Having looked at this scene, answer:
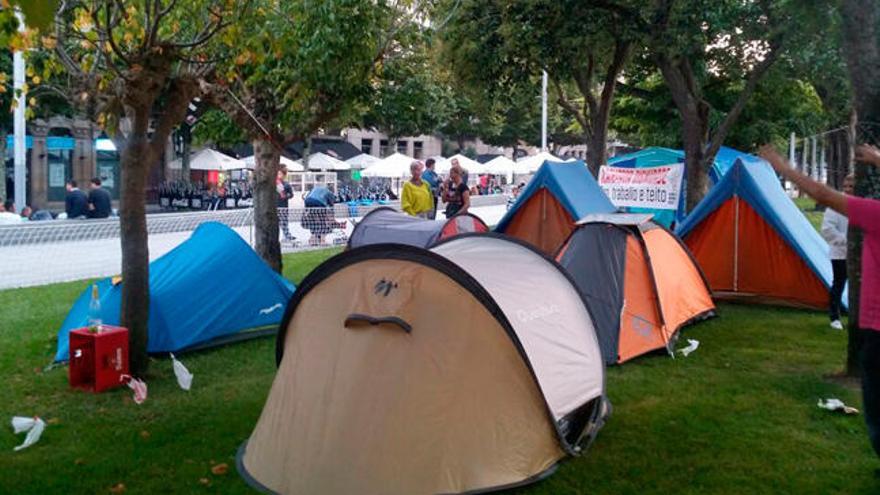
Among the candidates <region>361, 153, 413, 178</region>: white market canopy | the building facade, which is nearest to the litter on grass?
<region>361, 153, 413, 178</region>: white market canopy

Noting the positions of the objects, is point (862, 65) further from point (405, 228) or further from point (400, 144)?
point (400, 144)

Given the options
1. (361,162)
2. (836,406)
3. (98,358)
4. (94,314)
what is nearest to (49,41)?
(94,314)

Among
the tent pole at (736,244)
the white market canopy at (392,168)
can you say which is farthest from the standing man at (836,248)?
the white market canopy at (392,168)

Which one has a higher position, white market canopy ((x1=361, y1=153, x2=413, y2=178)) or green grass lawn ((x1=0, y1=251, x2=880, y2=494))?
white market canopy ((x1=361, y1=153, x2=413, y2=178))

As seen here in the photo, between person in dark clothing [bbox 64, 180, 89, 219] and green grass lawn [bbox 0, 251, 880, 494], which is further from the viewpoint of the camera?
person in dark clothing [bbox 64, 180, 89, 219]

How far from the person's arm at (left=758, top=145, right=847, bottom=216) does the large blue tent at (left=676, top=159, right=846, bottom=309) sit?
20.0ft

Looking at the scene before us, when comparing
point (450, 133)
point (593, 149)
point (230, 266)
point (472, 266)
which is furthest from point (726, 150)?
point (450, 133)

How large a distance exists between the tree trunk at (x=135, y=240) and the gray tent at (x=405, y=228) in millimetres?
3572

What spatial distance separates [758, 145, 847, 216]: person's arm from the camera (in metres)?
4.20

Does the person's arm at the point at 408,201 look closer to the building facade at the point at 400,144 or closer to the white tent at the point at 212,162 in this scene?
the white tent at the point at 212,162

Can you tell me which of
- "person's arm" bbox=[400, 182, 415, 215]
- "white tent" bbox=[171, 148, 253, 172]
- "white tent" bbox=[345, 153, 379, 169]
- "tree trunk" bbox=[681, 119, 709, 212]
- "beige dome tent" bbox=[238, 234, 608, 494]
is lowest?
"beige dome tent" bbox=[238, 234, 608, 494]

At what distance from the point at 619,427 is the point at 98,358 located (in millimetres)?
4074

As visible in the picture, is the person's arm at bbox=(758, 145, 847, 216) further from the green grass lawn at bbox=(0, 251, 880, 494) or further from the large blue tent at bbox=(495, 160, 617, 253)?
the large blue tent at bbox=(495, 160, 617, 253)

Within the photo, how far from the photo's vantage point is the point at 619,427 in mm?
5723
